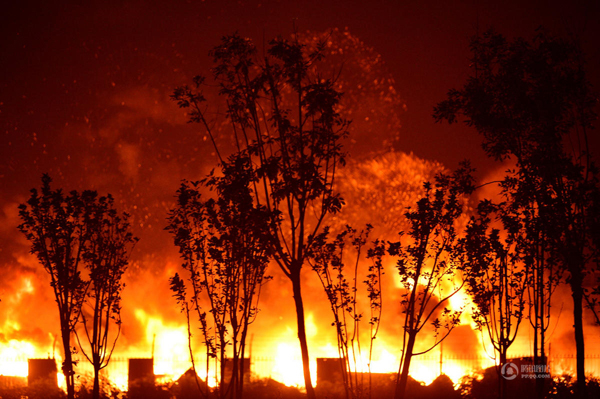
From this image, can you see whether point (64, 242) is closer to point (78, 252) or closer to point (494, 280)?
point (78, 252)

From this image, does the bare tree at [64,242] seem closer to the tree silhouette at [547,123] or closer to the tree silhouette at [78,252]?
the tree silhouette at [78,252]

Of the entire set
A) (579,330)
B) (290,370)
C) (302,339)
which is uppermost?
(579,330)

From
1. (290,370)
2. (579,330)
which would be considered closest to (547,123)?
(579,330)

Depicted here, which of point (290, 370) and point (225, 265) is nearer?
point (225, 265)

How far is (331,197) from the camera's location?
1434 centimetres

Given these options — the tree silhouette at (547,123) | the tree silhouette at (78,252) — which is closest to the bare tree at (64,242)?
the tree silhouette at (78,252)

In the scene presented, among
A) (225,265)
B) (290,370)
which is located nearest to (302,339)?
(225,265)

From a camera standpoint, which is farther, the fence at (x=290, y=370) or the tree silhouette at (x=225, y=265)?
the fence at (x=290, y=370)

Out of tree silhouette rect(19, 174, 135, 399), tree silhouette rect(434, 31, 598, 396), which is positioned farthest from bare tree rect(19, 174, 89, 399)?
tree silhouette rect(434, 31, 598, 396)

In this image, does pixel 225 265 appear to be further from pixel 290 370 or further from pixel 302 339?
pixel 290 370

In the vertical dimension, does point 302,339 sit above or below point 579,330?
below

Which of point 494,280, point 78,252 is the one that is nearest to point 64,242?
point 78,252

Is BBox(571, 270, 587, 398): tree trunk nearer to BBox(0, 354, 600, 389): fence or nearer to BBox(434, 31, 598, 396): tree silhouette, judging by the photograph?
BBox(434, 31, 598, 396): tree silhouette

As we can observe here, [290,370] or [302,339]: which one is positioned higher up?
[302,339]
